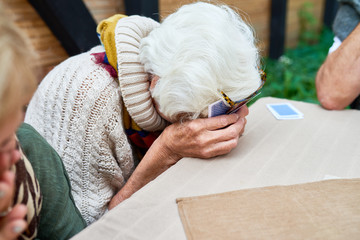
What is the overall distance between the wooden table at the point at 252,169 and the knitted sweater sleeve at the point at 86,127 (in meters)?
0.33

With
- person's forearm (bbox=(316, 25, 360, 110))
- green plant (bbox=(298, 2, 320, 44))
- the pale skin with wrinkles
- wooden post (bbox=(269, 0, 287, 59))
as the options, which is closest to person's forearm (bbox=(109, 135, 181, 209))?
the pale skin with wrinkles

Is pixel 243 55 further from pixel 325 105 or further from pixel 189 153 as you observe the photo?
pixel 325 105

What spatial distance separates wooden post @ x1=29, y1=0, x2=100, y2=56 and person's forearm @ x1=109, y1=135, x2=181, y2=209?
1.32 m

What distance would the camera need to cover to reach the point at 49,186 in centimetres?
87

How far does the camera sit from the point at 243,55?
3.34ft

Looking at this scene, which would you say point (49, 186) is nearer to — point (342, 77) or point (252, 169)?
point (252, 169)

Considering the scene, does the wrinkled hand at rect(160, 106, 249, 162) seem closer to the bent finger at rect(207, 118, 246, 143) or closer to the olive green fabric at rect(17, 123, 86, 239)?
the bent finger at rect(207, 118, 246, 143)

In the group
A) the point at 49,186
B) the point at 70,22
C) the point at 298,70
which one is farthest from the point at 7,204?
the point at 298,70

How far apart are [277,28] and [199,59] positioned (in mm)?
4186

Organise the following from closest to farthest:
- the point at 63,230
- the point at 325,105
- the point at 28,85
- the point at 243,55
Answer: the point at 28,85 < the point at 63,230 < the point at 243,55 < the point at 325,105

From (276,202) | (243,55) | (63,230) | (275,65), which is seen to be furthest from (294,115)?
(275,65)

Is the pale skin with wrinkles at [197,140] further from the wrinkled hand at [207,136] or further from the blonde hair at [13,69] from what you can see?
the blonde hair at [13,69]

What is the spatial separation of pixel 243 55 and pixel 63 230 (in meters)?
0.80

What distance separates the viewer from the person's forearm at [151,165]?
3.79 ft
